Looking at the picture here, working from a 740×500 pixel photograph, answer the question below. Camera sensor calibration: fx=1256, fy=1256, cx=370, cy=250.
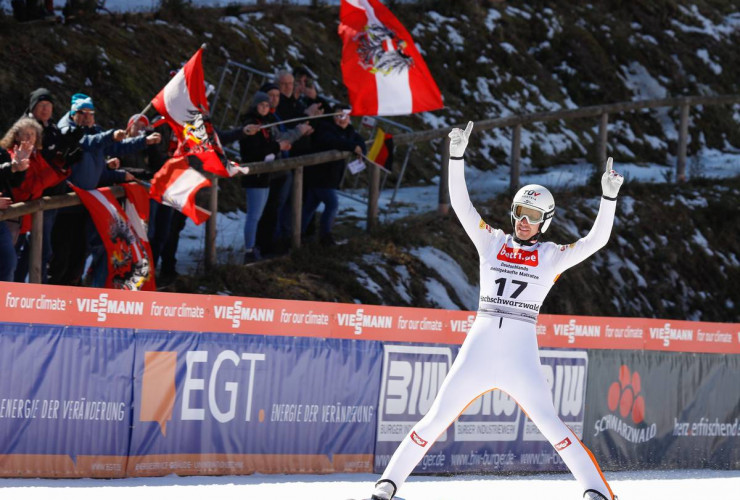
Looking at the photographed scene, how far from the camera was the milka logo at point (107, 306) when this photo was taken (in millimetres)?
8477

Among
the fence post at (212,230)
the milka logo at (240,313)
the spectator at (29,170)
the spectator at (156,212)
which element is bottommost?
the fence post at (212,230)

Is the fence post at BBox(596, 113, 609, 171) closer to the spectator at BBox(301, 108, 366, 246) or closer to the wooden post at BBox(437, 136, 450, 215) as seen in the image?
the wooden post at BBox(437, 136, 450, 215)

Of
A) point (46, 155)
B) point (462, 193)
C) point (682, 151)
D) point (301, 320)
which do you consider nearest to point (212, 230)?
point (46, 155)

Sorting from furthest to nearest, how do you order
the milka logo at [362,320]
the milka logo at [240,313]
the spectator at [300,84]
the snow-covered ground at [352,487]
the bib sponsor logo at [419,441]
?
the spectator at [300,84], the milka logo at [362,320], the milka logo at [240,313], the snow-covered ground at [352,487], the bib sponsor logo at [419,441]

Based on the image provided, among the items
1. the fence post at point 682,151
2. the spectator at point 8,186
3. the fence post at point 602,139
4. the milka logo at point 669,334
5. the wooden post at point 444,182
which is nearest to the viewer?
the spectator at point 8,186

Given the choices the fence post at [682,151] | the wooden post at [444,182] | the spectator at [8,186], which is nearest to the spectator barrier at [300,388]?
the spectator at [8,186]

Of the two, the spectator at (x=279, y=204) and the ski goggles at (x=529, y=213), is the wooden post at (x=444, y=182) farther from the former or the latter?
the ski goggles at (x=529, y=213)

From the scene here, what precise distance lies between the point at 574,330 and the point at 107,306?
4338 millimetres

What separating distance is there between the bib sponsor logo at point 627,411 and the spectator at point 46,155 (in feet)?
16.5

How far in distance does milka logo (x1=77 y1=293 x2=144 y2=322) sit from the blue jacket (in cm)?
235

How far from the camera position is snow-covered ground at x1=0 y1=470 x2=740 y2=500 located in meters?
8.13

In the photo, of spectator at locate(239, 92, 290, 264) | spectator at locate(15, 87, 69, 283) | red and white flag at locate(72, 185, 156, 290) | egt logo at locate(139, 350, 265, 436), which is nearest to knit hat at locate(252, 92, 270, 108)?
spectator at locate(239, 92, 290, 264)

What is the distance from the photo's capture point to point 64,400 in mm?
8492

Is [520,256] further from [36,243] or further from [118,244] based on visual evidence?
[36,243]
